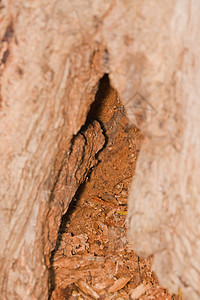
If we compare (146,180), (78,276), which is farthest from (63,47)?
(78,276)

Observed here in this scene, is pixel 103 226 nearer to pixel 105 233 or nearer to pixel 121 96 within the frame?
pixel 105 233

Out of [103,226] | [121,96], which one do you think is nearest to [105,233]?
[103,226]

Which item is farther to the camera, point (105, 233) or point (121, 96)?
point (105, 233)

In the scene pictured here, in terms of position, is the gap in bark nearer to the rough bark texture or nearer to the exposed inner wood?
the exposed inner wood

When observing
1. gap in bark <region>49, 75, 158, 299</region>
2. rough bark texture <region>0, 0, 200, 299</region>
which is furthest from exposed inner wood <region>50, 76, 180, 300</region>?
rough bark texture <region>0, 0, 200, 299</region>

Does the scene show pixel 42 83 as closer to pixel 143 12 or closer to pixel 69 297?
pixel 143 12

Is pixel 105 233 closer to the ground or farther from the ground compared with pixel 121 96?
closer to the ground
